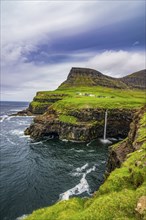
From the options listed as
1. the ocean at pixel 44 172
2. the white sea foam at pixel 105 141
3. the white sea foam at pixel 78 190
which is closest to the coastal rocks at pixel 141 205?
the ocean at pixel 44 172

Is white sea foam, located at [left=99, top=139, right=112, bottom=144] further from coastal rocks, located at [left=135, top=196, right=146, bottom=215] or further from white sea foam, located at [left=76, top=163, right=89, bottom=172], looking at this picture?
coastal rocks, located at [left=135, top=196, right=146, bottom=215]

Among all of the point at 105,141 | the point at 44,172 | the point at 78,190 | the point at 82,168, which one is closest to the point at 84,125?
the point at 105,141

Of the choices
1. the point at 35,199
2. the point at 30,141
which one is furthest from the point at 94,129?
the point at 35,199

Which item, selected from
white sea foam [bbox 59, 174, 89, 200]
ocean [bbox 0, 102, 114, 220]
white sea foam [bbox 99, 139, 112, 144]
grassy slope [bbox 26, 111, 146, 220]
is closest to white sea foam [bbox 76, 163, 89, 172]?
ocean [bbox 0, 102, 114, 220]

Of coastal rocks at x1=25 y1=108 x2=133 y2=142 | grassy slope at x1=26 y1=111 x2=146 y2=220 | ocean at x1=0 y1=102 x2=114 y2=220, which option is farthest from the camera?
coastal rocks at x1=25 y1=108 x2=133 y2=142

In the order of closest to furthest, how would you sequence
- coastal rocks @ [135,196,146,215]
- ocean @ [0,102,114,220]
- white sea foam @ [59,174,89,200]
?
coastal rocks @ [135,196,146,215] → ocean @ [0,102,114,220] → white sea foam @ [59,174,89,200]

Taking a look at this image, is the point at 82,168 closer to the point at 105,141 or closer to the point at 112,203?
the point at 105,141
